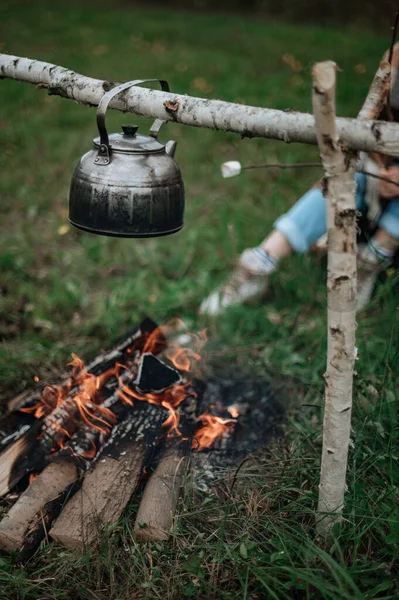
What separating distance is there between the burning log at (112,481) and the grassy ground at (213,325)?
0.07m

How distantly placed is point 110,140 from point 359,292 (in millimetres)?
2291

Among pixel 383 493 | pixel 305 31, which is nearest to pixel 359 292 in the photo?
pixel 383 493

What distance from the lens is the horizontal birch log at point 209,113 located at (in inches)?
64.9

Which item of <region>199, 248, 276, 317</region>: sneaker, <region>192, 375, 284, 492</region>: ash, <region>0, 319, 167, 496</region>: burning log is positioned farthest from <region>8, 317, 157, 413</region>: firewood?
<region>199, 248, 276, 317</region>: sneaker

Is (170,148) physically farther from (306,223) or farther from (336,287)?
(306,223)

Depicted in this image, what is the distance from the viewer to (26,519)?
222cm

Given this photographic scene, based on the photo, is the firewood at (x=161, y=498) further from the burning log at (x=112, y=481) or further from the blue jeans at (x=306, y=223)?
the blue jeans at (x=306, y=223)

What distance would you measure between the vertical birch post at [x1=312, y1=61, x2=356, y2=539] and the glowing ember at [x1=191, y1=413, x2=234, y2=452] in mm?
771

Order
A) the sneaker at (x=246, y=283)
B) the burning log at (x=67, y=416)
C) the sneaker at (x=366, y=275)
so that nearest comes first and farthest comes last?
the burning log at (x=67, y=416) → the sneaker at (x=366, y=275) → the sneaker at (x=246, y=283)

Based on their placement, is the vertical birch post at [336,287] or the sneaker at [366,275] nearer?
the vertical birch post at [336,287]

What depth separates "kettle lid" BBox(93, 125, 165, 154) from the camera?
1.97 metres

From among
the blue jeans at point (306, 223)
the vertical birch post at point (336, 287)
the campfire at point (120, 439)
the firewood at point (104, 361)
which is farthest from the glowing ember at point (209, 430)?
the blue jeans at point (306, 223)

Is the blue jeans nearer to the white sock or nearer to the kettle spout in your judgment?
the white sock

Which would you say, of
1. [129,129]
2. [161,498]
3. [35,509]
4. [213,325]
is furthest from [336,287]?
[213,325]
